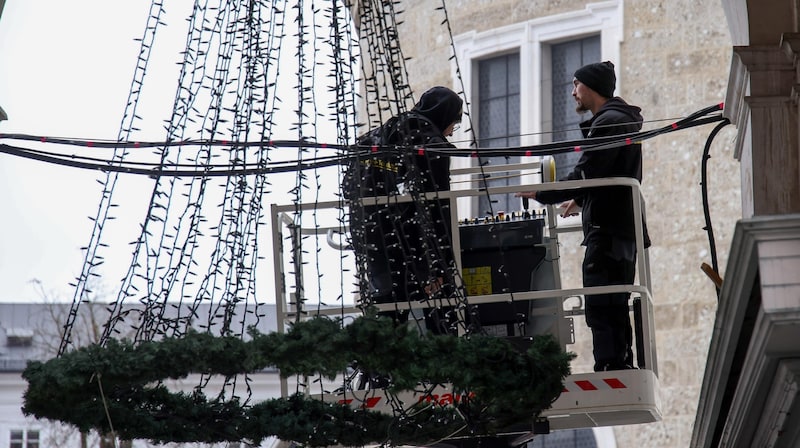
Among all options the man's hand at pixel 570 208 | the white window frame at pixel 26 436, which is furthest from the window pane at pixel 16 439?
the man's hand at pixel 570 208

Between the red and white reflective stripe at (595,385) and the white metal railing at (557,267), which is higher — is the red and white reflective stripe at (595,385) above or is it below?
below

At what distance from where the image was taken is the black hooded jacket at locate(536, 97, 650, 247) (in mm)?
9648


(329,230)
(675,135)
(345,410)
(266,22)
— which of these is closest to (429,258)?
(345,410)

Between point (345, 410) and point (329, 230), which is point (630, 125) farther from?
point (345, 410)

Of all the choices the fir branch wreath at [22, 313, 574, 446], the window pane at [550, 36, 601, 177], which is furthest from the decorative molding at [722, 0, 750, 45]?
the window pane at [550, 36, 601, 177]

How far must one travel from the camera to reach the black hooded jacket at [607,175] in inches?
380

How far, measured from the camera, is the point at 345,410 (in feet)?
25.9

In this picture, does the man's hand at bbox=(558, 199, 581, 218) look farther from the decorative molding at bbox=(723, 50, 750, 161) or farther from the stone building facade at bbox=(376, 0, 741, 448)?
the stone building facade at bbox=(376, 0, 741, 448)

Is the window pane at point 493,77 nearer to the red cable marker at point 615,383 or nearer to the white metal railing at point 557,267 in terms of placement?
the white metal railing at point 557,267

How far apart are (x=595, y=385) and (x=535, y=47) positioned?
10.9 meters

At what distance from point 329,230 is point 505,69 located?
9.76 metres

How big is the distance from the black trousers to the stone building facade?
25.7ft

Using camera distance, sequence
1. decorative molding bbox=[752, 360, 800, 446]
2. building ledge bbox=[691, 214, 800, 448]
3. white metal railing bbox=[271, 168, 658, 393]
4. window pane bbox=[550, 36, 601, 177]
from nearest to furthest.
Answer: building ledge bbox=[691, 214, 800, 448] < decorative molding bbox=[752, 360, 800, 446] < white metal railing bbox=[271, 168, 658, 393] < window pane bbox=[550, 36, 601, 177]

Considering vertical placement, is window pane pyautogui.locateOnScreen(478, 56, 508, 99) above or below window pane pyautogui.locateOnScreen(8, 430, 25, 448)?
above
